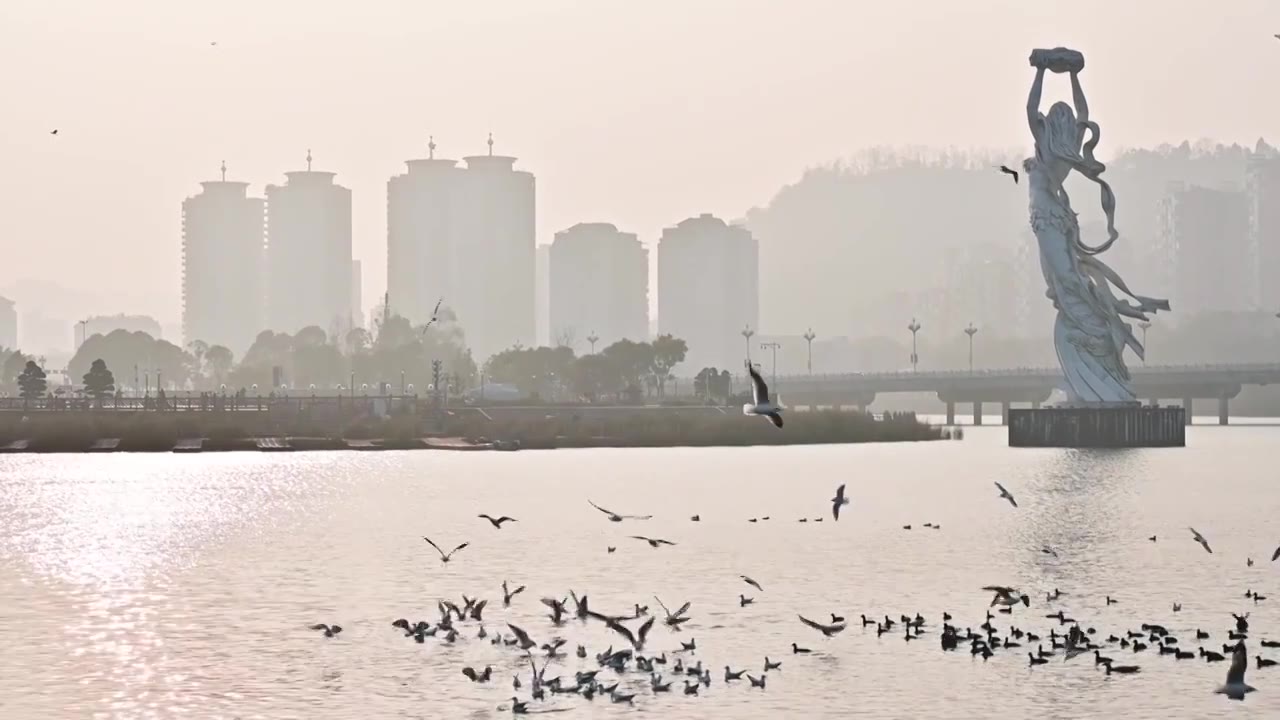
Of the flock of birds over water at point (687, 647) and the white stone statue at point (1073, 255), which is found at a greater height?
the white stone statue at point (1073, 255)

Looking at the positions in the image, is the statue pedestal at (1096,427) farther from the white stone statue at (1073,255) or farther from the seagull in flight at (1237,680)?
the seagull in flight at (1237,680)

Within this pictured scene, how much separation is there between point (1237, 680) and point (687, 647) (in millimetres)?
11567

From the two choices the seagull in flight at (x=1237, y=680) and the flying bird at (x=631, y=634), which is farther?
the flying bird at (x=631, y=634)

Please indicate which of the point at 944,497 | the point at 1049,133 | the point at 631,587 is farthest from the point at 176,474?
the point at 631,587

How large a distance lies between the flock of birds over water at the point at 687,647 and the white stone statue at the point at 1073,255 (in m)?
110

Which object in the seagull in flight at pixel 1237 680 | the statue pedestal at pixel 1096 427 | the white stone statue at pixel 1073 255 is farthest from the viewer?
the statue pedestal at pixel 1096 427

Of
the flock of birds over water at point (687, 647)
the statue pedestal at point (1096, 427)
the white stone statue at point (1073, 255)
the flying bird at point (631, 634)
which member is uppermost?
the white stone statue at point (1073, 255)

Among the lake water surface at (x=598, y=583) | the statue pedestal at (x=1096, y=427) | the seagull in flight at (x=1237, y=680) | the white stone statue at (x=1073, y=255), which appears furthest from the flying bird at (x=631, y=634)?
the statue pedestal at (x=1096, y=427)

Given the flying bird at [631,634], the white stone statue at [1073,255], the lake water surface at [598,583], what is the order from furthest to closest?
Answer: 1. the white stone statue at [1073,255]
2. the flying bird at [631,634]
3. the lake water surface at [598,583]

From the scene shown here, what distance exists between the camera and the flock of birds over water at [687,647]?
40906 mm

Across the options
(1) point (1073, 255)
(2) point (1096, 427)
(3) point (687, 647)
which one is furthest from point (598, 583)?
(2) point (1096, 427)

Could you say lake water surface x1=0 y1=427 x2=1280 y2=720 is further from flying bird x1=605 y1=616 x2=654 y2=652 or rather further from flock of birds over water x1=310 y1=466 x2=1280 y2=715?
flying bird x1=605 y1=616 x2=654 y2=652

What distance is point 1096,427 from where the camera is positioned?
16688 cm

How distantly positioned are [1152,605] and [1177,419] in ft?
416
